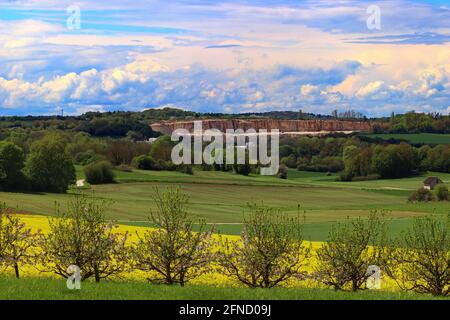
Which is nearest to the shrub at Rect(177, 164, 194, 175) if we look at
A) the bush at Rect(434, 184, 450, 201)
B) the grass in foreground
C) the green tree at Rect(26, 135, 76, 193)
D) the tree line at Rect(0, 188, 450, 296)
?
the green tree at Rect(26, 135, 76, 193)

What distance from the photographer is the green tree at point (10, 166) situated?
84062 mm

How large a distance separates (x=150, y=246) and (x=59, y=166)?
70839mm

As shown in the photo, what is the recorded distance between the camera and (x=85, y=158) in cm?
12094

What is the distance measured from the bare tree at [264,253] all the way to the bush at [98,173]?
3109 inches

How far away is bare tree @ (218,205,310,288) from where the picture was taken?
19.9m

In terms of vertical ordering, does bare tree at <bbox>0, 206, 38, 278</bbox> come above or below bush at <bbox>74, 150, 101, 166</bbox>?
above

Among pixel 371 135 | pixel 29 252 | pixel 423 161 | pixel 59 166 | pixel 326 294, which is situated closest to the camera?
pixel 326 294

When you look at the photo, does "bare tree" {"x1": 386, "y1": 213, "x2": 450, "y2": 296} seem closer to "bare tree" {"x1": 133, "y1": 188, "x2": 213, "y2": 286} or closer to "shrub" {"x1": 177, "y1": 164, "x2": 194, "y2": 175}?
"bare tree" {"x1": 133, "y1": 188, "x2": 213, "y2": 286}

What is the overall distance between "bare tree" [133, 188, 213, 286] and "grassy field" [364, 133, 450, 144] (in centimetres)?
13191

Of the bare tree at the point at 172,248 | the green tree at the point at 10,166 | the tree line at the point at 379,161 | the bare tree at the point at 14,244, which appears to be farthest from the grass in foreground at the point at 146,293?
the tree line at the point at 379,161

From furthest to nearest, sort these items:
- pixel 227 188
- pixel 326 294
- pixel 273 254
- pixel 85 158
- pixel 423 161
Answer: pixel 423 161 < pixel 85 158 < pixel 227 188 < pixel 273 254 < pixel 326 294

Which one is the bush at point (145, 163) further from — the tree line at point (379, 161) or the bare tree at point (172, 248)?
the bare tree at point (172, 248)

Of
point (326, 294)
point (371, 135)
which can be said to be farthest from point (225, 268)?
point (371, 135)
